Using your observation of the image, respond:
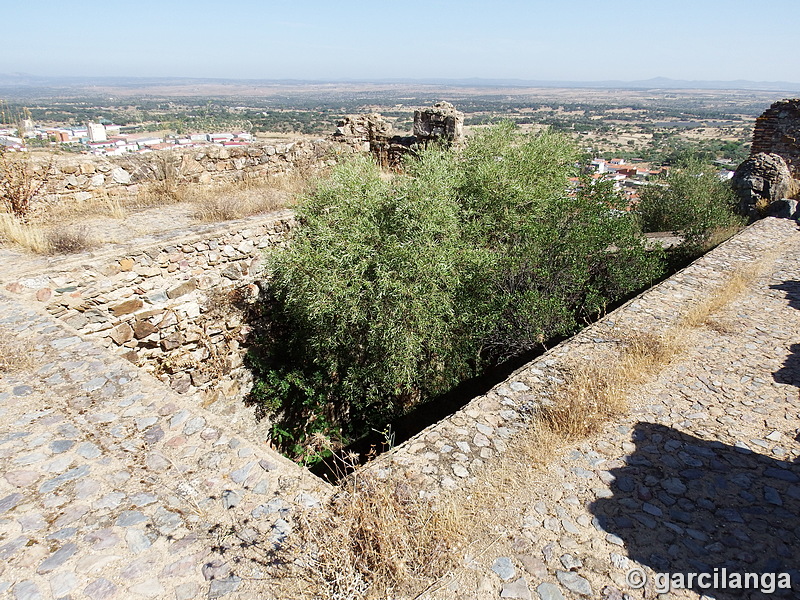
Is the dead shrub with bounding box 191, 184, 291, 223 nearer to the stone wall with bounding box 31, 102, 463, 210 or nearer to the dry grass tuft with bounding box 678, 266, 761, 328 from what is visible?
the stone wall with bounding box 31, 102, 463, 210

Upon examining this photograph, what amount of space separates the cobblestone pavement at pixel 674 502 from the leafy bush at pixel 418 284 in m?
2.08

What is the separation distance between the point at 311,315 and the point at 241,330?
194cm

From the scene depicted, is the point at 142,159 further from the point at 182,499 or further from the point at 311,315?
the point at 182,499

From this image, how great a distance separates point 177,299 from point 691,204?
11.4 m

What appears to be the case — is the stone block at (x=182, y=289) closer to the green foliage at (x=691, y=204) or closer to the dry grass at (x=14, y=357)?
the dry grass at (x=14, y=357)

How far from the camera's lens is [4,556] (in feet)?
7.82

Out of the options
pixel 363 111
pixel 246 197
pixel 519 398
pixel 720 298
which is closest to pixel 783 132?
pixel 720 298

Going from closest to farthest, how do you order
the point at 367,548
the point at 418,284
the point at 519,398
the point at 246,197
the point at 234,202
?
the point at 367,548 → the point at 519,398 → the point at 418,284 → the point at 234,202 → the point at 246,197

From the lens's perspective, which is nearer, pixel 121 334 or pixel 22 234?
pixel 121 334

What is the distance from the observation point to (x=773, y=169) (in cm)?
1249

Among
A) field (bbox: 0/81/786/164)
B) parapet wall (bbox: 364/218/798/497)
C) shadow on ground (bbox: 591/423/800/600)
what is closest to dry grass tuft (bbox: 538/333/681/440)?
parapet wall (bbox: 364/218/798/497)

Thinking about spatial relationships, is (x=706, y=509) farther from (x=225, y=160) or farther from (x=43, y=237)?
(x=225, y=160)

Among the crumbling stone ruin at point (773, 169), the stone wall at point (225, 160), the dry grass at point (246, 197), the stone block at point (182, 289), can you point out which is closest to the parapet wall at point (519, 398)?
the stone block at point (182, 289)

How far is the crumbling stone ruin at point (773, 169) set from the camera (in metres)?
12.1
